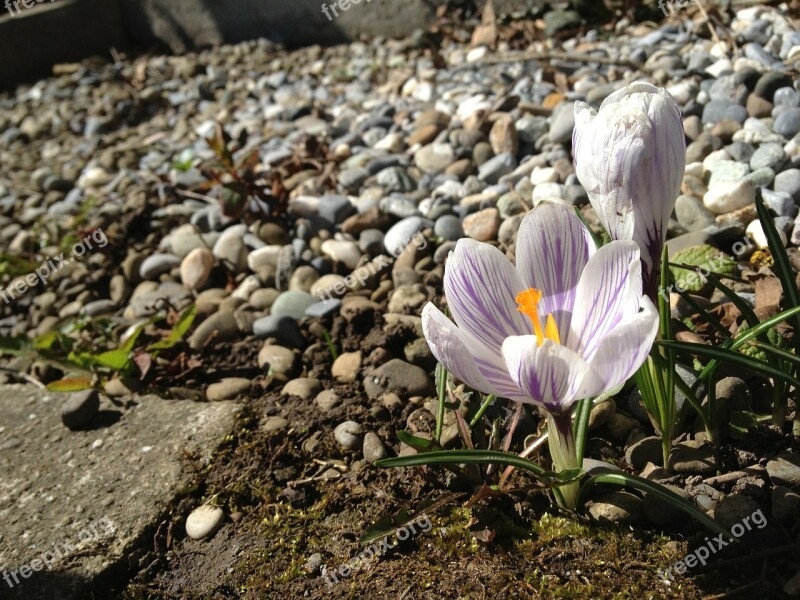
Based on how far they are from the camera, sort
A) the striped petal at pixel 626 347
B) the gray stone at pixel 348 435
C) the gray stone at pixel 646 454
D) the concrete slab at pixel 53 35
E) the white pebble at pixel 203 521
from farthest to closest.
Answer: the concrete slab at pixel 53 35, the gray stone at pixel 348 435, the white pebble at pixel 203 521, the gray stone at pixel 646 454, the striped petal at pixel 626 347

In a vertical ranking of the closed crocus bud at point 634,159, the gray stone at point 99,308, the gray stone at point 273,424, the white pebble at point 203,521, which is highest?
the closed crocus bud at point 634,159

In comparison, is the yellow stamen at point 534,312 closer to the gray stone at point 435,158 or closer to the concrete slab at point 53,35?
the gray stone at point 435,158

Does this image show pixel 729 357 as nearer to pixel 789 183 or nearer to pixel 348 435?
pixel 348 435

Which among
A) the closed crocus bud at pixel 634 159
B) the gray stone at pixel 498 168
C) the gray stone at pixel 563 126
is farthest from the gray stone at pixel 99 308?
the closed crocus bud at pixel 634 159

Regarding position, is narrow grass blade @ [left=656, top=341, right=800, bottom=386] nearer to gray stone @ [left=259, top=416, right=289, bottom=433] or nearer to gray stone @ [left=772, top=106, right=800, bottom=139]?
gray stone @ [left=259, top=416, right=289, bottom=433]

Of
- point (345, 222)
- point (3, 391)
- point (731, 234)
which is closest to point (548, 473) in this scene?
point (731, 234)

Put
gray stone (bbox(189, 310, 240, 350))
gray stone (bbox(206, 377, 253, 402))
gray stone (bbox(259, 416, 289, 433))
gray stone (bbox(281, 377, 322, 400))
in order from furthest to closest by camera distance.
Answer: gray stone (bbox(189, 310, 240, 350)) < gray stone (bbox(206, 377, 253, 402)) < gray stone (bbox(281, 377, 322, 400)) < gray stone (bbox(259, 416, 289, 433))

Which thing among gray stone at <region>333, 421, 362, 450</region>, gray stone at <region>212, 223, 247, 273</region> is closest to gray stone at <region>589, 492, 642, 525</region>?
gray stone at <region>333, 421, 362, 450</region>

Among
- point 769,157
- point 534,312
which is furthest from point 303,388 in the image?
point 769,157
